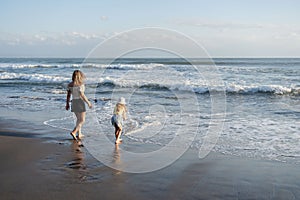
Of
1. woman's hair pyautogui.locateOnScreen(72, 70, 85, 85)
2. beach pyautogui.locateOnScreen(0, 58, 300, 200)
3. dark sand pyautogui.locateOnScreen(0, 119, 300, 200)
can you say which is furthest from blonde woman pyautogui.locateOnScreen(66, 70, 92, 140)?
dark sand pyautogui.locateOnScreen(0, 119, 300, 200)

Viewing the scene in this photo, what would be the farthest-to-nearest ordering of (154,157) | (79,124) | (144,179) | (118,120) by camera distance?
(79,124) < (118,120) < (154,157) < (144,179)

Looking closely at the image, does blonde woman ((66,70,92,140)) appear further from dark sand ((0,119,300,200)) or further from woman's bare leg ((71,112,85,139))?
dark sand ((0,119,300,200))

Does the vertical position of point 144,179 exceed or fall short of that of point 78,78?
it falls short

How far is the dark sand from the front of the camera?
414 centimetres

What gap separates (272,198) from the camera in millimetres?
4059

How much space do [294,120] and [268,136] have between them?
2.26 metres

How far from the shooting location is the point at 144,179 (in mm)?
4656

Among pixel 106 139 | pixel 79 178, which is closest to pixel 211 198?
pixel 79 178

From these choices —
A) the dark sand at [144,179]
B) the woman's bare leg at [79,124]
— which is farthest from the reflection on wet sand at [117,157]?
the woman's bare leg at [79,124]

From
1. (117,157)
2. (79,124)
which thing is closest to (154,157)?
(117,157)

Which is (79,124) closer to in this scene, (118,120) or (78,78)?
(118,120)

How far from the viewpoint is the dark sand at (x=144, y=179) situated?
4137 millimetres

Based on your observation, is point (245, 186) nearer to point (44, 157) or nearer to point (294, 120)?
point (44, 157)

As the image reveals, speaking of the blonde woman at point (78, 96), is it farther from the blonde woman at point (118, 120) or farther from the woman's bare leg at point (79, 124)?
the blonde woman at point (118, 120)
